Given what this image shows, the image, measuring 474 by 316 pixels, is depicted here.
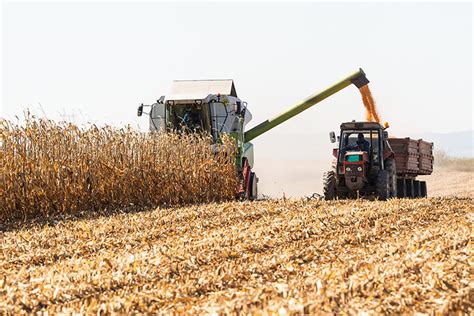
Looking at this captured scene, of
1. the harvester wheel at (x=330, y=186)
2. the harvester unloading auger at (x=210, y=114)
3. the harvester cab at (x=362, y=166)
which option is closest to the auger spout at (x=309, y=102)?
the harvester unloading auger at (x=210, y=114)

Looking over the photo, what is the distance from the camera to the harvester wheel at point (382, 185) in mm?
13719

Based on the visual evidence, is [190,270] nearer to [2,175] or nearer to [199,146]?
[2,175]

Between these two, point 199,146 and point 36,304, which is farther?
point 199,146

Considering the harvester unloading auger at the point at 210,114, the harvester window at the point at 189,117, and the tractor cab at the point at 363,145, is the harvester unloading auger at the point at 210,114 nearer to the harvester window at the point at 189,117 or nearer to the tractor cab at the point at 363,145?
the harvester window at the point at 189,117

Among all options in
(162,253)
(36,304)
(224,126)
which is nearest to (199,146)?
(224,126)

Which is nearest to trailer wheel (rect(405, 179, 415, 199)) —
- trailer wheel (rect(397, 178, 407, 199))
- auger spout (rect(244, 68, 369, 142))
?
trailer wheel (rect(397, 178, 407, 199))

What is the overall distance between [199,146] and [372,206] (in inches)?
162

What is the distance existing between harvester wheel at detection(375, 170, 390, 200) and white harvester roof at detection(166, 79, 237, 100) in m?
4.18

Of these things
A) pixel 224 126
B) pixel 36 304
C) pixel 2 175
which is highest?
pixel 224 126

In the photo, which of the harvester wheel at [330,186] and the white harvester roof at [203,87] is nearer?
the harvester wheel at [330,186]

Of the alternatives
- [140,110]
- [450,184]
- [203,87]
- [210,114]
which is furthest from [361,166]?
[450,184]

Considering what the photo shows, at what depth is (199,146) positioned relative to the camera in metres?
14.2

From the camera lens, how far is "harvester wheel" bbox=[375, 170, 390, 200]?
540 inches

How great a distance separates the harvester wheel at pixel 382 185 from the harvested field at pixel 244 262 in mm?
2624
